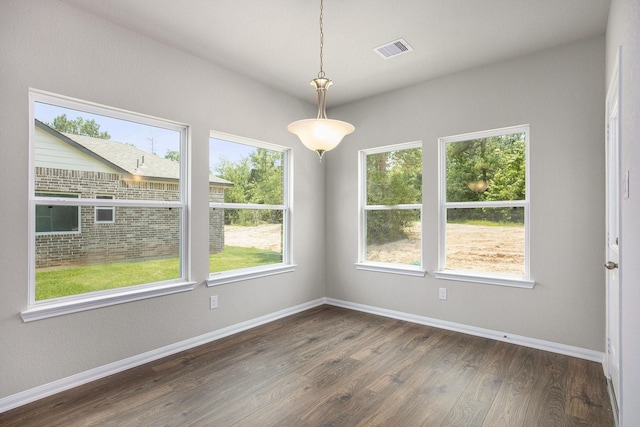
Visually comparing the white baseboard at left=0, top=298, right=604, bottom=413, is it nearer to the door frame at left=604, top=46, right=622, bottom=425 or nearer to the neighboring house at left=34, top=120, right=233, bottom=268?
the door frame at left=604, top=46, right=622, bottom=425

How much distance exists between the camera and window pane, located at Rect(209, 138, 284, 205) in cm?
360

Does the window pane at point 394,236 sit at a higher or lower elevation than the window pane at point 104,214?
lower

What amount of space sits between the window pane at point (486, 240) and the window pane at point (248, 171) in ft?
6.90

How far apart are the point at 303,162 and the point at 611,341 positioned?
11.5 feet

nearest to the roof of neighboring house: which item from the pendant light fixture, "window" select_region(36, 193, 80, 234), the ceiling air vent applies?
"window" select_region(36, 193, 80, 234)

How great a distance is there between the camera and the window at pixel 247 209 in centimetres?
354

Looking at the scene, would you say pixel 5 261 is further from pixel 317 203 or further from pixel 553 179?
pixel 553 179

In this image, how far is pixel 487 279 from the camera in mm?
3436

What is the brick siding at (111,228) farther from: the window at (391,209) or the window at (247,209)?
the window at (391,209)

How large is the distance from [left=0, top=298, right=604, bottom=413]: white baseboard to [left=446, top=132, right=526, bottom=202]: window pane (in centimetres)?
139

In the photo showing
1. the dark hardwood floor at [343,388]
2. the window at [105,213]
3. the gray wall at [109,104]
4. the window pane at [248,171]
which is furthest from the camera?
the window pane at [248,171]

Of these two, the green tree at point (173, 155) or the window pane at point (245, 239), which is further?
the window pane at point (245, 239)

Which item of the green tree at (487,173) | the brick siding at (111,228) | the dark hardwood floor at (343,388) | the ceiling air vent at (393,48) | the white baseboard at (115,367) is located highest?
the ceiling air vent at (393,48)

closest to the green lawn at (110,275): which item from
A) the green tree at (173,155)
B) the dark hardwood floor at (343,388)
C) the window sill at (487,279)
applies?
the dark hardwood floor at (343,388)
